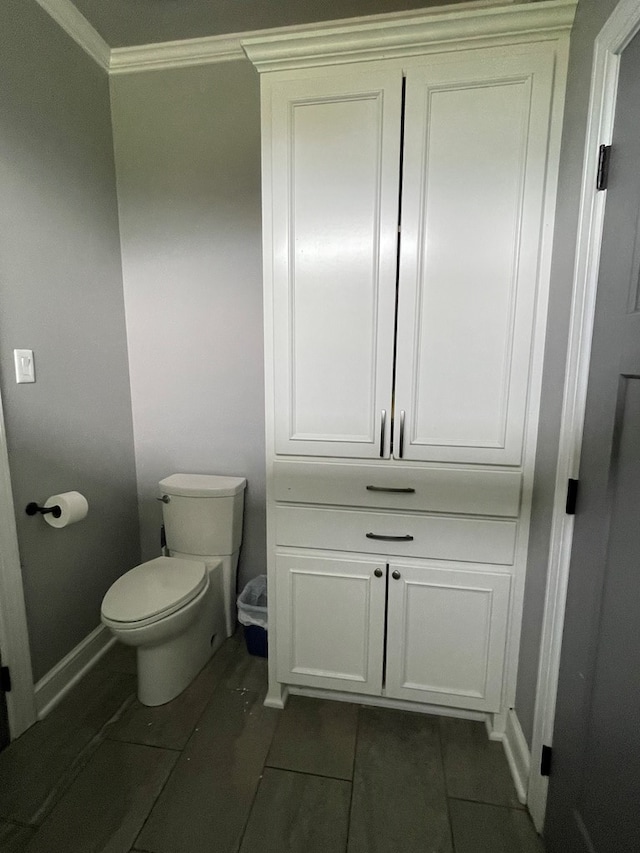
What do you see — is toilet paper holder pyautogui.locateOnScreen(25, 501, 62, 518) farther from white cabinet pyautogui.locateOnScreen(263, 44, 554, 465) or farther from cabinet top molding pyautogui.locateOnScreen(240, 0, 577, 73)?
cabinet top molding pyautogui.locateOnScreen(240, 0, 577, 73)

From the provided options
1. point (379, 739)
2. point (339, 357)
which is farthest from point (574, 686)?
point (339, 357)

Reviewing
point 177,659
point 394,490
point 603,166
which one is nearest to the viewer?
point 603,166

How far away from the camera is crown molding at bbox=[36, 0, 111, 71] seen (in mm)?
1474

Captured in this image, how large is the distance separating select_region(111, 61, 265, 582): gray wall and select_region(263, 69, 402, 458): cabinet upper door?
0.52 metres

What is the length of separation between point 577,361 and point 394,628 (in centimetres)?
106

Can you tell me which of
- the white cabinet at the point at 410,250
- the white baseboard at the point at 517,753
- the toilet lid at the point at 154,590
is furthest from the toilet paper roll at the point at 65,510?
the white baseboard at the point at 517,753

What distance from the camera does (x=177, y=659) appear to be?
5.32 feet

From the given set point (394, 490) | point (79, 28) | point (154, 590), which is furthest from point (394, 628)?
point (79, 28)

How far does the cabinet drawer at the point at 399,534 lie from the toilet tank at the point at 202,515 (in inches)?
17.3

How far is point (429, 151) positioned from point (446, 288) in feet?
1.34

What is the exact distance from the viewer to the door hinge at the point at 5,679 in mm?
1390

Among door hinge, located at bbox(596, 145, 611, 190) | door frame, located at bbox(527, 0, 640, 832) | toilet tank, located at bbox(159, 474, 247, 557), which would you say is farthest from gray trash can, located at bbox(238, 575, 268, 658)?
door hinge, located at bbox(596, 145, 611, 190)

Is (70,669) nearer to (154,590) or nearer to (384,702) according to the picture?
(154,590)

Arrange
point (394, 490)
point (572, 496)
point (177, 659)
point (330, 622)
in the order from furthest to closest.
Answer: point (177, 659) < point (330, 622) < point (394, 490) < point (572, 496)
